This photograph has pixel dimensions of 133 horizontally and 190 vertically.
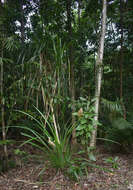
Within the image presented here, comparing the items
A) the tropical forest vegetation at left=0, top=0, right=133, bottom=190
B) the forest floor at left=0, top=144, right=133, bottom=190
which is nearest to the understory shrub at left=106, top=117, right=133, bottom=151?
the tropical forest vegetation at left=0, top=0, right=133, bottom=190

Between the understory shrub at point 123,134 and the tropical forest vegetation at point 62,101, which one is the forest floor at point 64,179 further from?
the understory shrub at point 123,134

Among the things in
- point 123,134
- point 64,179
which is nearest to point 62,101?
point 64,179

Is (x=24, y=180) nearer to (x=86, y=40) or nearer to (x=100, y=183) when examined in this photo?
(x=100, y=183)

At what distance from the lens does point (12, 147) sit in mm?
2209

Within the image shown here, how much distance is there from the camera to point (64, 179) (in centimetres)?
139

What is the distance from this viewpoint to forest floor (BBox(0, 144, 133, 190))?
1.30 meters

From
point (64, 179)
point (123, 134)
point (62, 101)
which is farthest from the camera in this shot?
point (123, 134)

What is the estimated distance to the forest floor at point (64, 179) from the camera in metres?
1.30

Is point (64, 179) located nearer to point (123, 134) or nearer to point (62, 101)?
point (62, 101)

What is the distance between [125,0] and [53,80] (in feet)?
7.81

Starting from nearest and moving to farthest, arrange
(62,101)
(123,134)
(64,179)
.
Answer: (64,179)
(62,101)
(123,134)

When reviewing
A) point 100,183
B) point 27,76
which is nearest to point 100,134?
point 100,183

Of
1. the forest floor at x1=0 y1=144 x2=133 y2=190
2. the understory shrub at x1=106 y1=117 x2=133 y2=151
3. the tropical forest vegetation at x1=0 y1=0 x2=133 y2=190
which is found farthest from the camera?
the understory shrub at x1=106 y1=117 x2=133 y2=151

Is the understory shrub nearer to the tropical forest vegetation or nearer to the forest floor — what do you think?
the tropical forest vegetation
